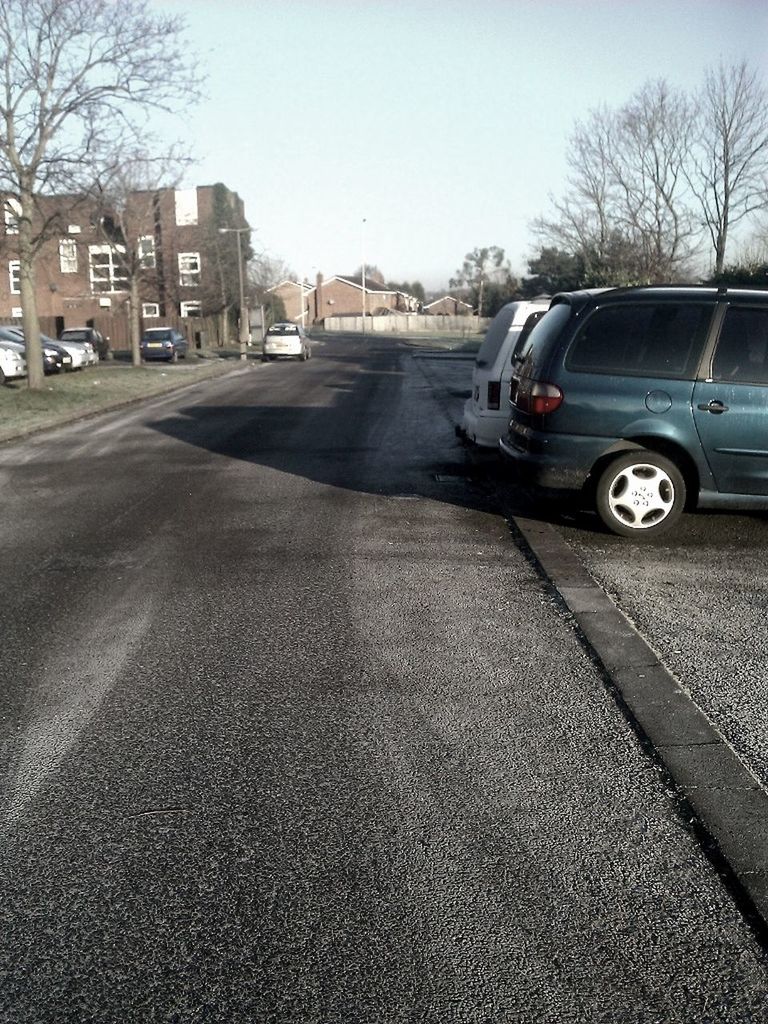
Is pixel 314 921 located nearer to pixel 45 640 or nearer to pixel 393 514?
pixel 45 640

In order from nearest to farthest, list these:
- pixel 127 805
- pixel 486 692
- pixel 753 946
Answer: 1. pixel 753 946
2. pixel 127 805
3. pixel 486 692

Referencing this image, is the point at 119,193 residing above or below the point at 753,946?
above

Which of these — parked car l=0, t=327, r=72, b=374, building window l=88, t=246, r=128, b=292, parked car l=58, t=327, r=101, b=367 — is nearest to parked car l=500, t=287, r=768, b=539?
parked car l=0, t=327, r=72, b=374

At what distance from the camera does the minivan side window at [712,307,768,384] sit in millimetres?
7434

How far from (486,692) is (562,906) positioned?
1.70 meters

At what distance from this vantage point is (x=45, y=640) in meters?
5.51

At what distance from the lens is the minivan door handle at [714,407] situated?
291 inches

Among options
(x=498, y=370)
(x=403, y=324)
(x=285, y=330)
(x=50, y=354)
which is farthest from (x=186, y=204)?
(x=498, y=370)

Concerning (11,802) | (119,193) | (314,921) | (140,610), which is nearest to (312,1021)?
(314,921)

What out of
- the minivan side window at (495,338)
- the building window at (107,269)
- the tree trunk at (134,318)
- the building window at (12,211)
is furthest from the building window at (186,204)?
the minivan side window at (495,338)

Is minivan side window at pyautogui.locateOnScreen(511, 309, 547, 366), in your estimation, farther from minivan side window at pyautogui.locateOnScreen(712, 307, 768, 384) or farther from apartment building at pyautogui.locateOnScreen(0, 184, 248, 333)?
apartment building at pyautogui.locateOnScreen(0, 184, 248, 333)

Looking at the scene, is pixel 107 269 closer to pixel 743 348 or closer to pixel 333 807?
pixel 743 348

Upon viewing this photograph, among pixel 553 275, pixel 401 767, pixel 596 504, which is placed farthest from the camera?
pixel 553 275

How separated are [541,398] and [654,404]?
831 mm
